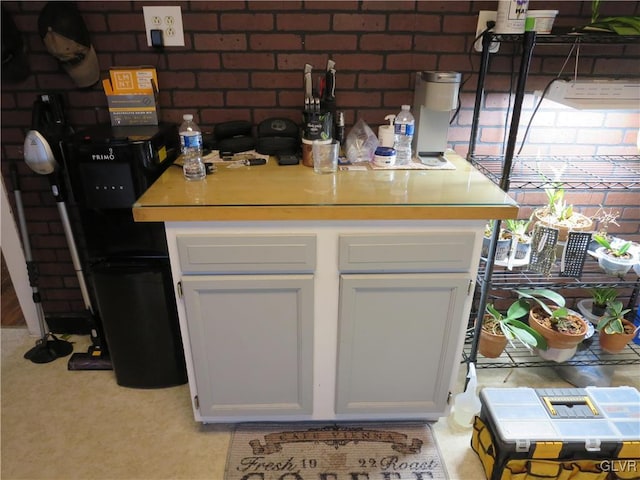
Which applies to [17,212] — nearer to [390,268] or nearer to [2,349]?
[2,349]

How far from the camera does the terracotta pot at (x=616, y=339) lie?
192cm

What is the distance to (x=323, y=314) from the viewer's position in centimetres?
146

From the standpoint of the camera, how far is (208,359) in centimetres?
153

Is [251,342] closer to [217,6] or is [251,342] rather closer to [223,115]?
[223,115]

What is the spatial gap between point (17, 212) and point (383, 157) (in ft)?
5.13

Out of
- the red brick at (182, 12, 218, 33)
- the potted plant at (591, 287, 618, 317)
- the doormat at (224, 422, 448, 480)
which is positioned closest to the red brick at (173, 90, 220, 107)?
the red brick at (182, 12, 218, 33)

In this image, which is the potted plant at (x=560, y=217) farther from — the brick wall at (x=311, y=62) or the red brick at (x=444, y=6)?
the red brick at (x=444, y=6)

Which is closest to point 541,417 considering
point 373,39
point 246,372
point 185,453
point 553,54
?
point 246,372

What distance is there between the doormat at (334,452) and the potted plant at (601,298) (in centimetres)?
99

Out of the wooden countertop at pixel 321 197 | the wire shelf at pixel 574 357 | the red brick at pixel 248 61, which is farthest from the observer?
the wire shelf at pixel 574 357

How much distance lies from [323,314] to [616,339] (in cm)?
134

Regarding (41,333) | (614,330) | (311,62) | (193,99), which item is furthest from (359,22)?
(41,333)

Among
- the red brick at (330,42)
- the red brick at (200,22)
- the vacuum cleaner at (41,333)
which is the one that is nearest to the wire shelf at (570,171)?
the red brick at (330,42)

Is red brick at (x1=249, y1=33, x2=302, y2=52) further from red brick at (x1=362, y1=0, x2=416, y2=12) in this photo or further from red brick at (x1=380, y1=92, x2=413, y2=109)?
red brick at (x1=380, y1=92, x2=413, y2=109)
